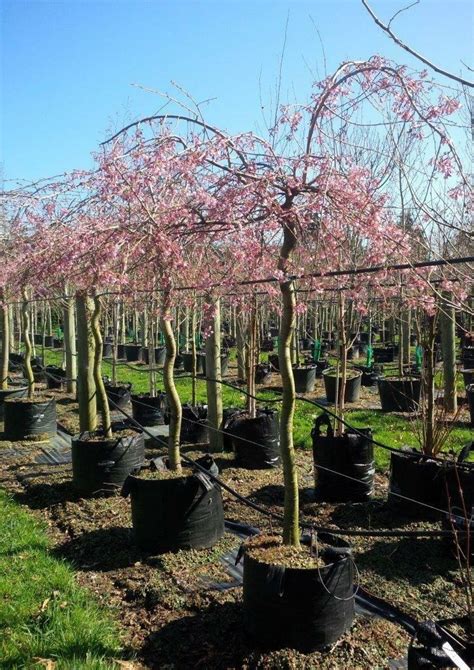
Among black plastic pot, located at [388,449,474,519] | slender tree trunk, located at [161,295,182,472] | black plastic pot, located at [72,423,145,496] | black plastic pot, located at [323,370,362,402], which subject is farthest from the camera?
black plastic pot, located at [323,370,362,402]

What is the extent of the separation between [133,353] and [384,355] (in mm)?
7242

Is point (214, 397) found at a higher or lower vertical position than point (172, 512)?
higher

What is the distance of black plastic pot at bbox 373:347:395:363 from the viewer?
16391 millimetres

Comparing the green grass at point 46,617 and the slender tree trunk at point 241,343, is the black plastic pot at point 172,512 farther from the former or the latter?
the slender tree trunk at point 241,343

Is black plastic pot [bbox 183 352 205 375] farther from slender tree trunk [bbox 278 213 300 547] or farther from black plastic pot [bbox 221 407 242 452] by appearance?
slender tree trunk [bbox 278 213 300 547]

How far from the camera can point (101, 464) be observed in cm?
495

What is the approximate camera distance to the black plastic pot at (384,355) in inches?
645

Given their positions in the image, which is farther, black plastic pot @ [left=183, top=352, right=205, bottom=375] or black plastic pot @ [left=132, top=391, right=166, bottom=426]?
black plastic pot @ [left=183, top=352, right=205, bottom=375]

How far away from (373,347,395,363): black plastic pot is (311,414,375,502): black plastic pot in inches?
467

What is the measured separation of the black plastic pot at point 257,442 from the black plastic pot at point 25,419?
260cm

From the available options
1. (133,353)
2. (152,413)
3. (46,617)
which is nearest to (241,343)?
(152,413)

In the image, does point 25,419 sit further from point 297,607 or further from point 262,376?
point 262,376

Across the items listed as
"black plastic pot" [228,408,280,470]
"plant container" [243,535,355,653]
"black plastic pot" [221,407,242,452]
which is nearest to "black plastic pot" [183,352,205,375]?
"black plastic pot" [221,407,242,452]

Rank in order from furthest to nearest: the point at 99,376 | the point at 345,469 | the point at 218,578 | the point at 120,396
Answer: the point at 120,396, the point at 99,376, the point at 345,469, the point at 218,578
